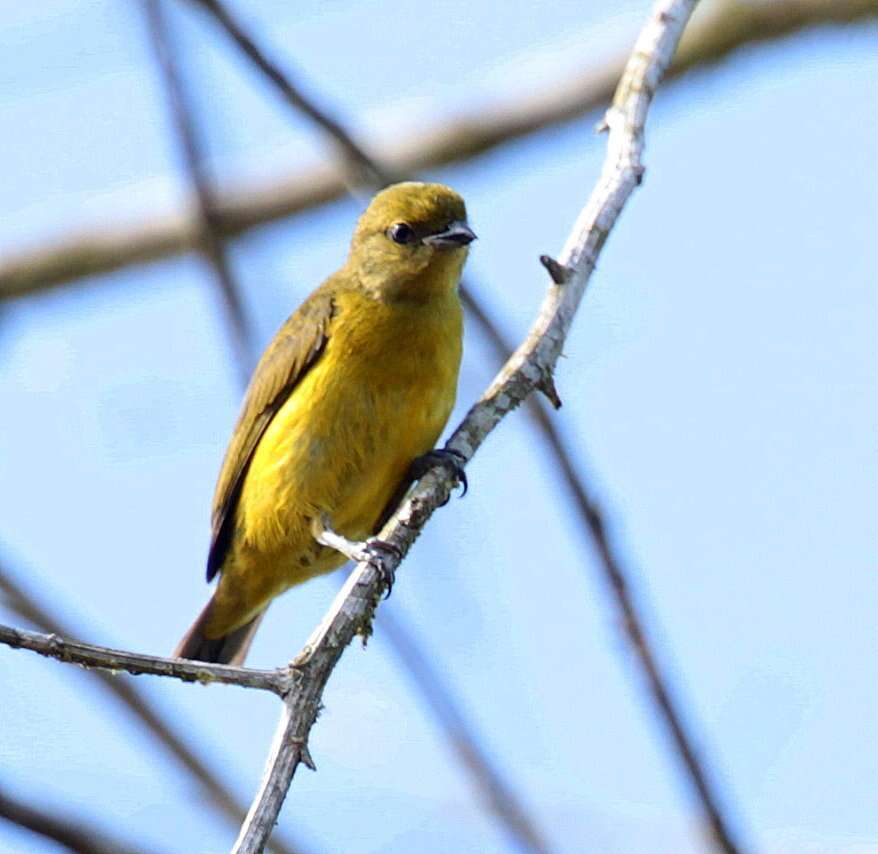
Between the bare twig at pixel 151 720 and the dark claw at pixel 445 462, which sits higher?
the dark claw at pixel 445 462

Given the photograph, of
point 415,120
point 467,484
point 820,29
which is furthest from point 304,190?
point 467,484

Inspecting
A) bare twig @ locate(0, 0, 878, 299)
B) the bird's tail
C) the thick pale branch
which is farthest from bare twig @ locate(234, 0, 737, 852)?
bare twig @ locate(0, 0, 878, 299)

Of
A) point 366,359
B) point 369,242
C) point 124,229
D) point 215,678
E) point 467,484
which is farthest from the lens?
point 124,229

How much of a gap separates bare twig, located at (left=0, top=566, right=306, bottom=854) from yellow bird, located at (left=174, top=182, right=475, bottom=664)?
106cm

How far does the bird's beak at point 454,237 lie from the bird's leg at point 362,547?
999 mm

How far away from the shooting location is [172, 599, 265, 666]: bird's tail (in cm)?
599

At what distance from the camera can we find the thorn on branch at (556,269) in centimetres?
405

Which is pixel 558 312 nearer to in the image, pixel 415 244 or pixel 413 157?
pixel 415 244

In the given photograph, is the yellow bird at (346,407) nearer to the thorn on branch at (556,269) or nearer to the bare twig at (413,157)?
the thorn on branch at (556,269)

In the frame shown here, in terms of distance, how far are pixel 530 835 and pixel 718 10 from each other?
14.9ft

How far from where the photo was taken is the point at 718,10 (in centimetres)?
713

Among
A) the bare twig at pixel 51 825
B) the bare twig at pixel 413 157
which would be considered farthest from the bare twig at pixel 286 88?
the bare twig at pixel 413 157

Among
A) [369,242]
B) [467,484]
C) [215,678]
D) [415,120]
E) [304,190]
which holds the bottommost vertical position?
[215,678]

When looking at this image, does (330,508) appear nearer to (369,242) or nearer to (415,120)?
(369,242)
